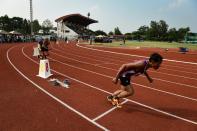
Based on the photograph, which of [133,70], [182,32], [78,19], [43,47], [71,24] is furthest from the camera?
[182,32]

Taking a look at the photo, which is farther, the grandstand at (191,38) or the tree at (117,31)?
the tree at (117,31)

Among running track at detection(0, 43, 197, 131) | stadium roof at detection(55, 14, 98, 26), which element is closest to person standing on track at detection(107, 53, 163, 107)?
running track at detection(0, 43, 197, 131)

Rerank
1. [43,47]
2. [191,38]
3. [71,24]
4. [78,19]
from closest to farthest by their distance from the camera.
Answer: [43,47], [191,38], [78,19], [71,24]

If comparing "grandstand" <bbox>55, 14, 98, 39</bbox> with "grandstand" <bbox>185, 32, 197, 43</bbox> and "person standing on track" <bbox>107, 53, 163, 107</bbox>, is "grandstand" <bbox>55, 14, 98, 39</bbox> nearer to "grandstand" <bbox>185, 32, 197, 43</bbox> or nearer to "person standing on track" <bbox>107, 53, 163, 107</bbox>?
"grandstand" <bbox>185, 32, 197, 43</bbox>

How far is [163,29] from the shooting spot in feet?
442

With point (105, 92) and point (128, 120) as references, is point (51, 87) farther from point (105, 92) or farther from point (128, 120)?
point (128, 120)

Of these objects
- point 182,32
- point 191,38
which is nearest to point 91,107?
point 191,38

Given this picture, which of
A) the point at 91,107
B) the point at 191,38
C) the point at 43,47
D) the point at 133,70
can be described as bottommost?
the point at 191,38

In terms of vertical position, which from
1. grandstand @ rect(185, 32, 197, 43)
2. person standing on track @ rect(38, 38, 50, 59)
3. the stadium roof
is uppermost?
the stadium roof

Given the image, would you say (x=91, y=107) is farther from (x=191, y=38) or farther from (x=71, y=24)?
(x=71, y=24)

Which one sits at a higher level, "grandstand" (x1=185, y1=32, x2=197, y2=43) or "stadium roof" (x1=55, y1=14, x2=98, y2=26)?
"stadium roof" (x1=55, y1=14, x2=98, y2=26)

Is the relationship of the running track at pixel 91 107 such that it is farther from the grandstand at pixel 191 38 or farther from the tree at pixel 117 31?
the tree at pixel 117 31

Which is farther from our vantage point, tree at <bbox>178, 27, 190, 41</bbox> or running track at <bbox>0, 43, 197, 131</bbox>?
tree at <bbox>178, 27, 190, 41</bbox>

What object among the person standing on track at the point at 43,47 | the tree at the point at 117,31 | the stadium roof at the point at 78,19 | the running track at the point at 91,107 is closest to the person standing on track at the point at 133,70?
the running track at the point at 91,107
